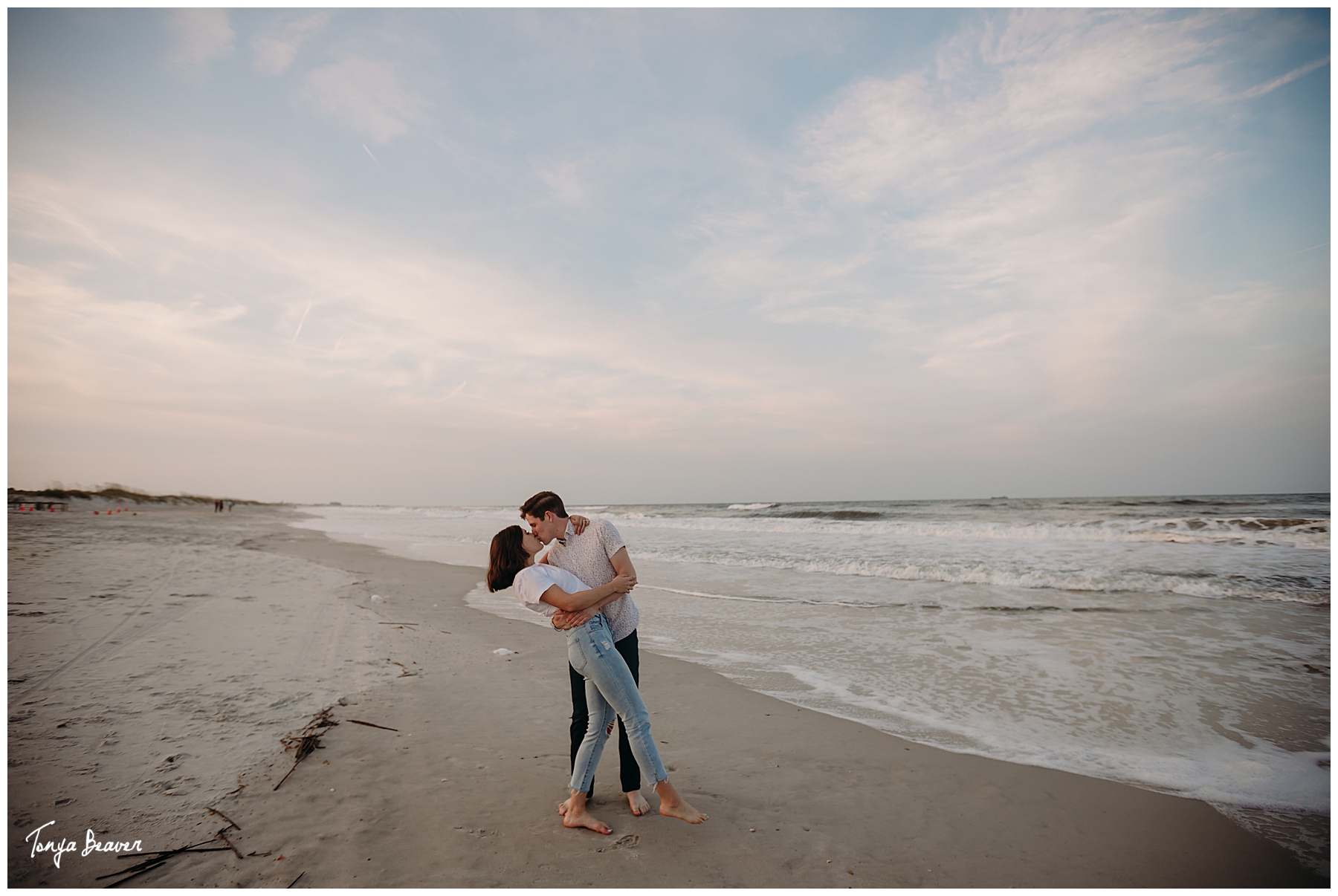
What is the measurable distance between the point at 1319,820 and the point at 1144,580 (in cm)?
926

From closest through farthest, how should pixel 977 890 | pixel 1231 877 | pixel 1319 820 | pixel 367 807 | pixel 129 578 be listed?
pixel 977 890
pixel 1231 877
pixel 367 807
pixel 1319 820
pixel 129 578

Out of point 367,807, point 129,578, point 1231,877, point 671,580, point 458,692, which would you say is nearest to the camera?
point 1231,877

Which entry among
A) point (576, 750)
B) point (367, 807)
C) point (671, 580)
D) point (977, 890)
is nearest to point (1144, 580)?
point (671, 580)

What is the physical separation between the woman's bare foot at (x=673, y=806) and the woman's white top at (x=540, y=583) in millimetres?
1165

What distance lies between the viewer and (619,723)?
343cm

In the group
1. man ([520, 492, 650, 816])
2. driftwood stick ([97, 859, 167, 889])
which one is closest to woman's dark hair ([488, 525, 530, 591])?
man ([520, 492, 650, 816])

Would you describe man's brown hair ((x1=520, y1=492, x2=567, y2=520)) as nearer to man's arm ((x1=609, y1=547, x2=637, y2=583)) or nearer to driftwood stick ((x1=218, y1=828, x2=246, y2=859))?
man's arm ((x1=609, y1=547, x2=637, y2=583))

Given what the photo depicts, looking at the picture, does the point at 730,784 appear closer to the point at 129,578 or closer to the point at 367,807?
the point at 367,807

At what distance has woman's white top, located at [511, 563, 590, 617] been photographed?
3096 mm

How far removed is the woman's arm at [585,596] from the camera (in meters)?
3.11

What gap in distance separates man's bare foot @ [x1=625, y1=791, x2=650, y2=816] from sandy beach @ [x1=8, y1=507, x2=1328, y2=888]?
0.16 feet

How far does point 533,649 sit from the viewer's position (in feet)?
23.4

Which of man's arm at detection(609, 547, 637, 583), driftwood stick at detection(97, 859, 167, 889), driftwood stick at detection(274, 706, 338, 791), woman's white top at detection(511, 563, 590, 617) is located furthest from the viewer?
driftwood stick at detection(274, 706, 338, 791)

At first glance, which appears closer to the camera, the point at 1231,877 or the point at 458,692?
the point at 1231,877
